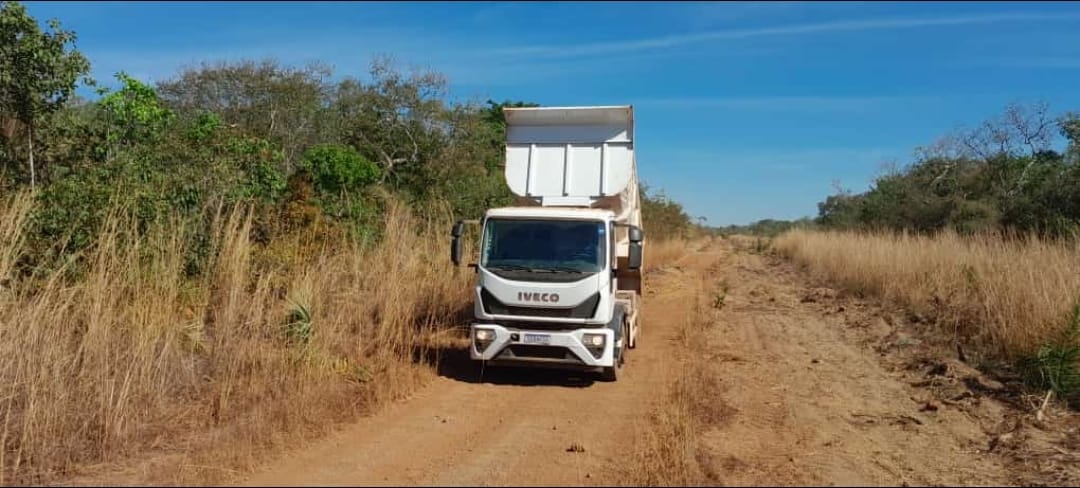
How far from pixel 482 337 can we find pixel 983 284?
347 inches

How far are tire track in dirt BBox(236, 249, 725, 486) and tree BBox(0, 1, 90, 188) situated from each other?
627cm

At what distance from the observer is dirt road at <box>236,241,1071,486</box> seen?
608cm

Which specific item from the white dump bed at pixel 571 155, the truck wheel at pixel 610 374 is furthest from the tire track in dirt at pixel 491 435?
the white dump bed at pixel 571 155

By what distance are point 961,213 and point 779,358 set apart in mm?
15985

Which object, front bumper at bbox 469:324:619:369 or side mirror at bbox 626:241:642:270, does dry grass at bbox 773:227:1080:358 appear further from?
front bumper at bbox 469:324:619:369

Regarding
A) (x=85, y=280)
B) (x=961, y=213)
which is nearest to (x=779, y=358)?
(x=85, y=280)

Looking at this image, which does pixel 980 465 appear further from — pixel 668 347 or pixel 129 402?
pixel 129 402

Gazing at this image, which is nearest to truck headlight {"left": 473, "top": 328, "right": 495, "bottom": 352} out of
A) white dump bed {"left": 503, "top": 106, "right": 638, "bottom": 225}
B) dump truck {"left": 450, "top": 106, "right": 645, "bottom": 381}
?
dump truck {"left": 450, "top": 106, "right": 645, "bottom": 381}

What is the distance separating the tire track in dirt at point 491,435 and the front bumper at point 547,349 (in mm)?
336

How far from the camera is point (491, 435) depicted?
23.7 ft

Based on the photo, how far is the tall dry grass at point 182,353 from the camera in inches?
250

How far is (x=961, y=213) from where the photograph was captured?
24188 millimetres

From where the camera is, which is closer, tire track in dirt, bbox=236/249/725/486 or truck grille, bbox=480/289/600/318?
tire track in dirt, bbox=236/249/725/486

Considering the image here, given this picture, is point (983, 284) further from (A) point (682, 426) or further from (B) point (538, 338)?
(A) point (682, 426)
